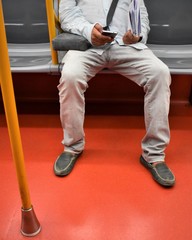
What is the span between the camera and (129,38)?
1.55 m

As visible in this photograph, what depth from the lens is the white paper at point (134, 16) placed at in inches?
54.1

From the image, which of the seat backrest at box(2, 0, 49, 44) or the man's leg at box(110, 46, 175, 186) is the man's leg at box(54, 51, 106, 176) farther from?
the seat backrest at box(2, 0, 49, 44)

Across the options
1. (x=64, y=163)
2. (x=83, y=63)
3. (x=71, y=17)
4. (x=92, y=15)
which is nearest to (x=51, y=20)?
(x=71, y=17)

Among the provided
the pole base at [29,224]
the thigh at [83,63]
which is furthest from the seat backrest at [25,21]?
the pole base at [29,224]

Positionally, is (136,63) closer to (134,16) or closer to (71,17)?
(134,16)

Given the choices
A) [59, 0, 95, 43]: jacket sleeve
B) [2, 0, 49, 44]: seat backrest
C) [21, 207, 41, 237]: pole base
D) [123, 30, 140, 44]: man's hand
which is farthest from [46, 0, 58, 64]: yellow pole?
[21, 207, 41, 237]: pole base

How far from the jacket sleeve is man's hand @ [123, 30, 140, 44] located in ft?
0.87

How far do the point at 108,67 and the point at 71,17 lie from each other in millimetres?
407

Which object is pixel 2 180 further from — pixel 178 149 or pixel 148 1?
pixel 148 1

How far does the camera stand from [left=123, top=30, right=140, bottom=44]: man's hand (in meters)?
1.52

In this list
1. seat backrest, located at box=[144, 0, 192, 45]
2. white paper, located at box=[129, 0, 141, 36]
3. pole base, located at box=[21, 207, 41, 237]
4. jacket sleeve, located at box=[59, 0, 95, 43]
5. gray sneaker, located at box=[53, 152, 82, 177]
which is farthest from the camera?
seat backrest, located at box=[144, 0, 192, 45]

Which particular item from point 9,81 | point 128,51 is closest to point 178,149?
point 128,51

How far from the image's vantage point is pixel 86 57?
1551 mm

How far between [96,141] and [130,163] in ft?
1.10
